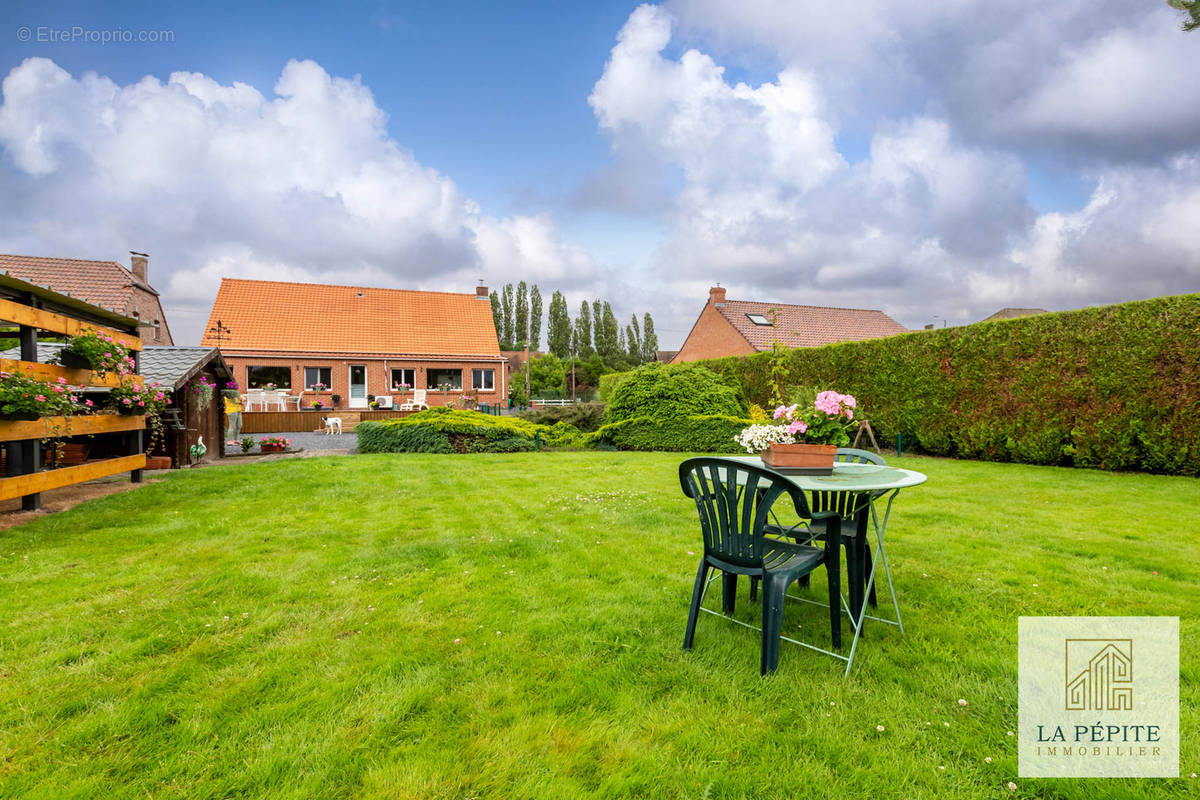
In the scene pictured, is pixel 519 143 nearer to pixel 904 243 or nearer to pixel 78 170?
pixel 78 170

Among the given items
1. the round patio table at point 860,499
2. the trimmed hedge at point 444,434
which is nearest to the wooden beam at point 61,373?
the trimmed hedge at point 444,434

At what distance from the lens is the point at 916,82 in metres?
9.78

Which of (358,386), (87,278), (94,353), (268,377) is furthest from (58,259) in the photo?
(94,353)

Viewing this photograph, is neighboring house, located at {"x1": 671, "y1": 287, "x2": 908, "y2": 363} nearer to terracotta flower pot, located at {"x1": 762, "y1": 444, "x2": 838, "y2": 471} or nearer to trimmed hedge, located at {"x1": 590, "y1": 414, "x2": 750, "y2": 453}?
trimmed hedge, located at {"x1": 590, "y1": 414, "x2": 750, "y2": 453}

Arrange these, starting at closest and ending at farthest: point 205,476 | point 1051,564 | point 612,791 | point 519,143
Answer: point 612,791, point 1051,564, point 205,476, point 519,143

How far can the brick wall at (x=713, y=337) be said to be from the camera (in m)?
24.6

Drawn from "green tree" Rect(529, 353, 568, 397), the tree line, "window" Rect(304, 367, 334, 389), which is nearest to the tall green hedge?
"window" Rect(304, 367, 334, 389)

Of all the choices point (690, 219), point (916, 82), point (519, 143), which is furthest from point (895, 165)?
point (519, 143)

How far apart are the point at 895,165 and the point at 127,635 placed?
17779mm

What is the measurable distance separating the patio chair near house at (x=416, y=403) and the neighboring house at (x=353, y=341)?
0.39m

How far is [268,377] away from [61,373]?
19233mm

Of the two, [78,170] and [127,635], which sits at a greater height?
[78,170]

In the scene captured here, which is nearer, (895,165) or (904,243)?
(895,165)

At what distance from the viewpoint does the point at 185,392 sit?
9.93 metres
